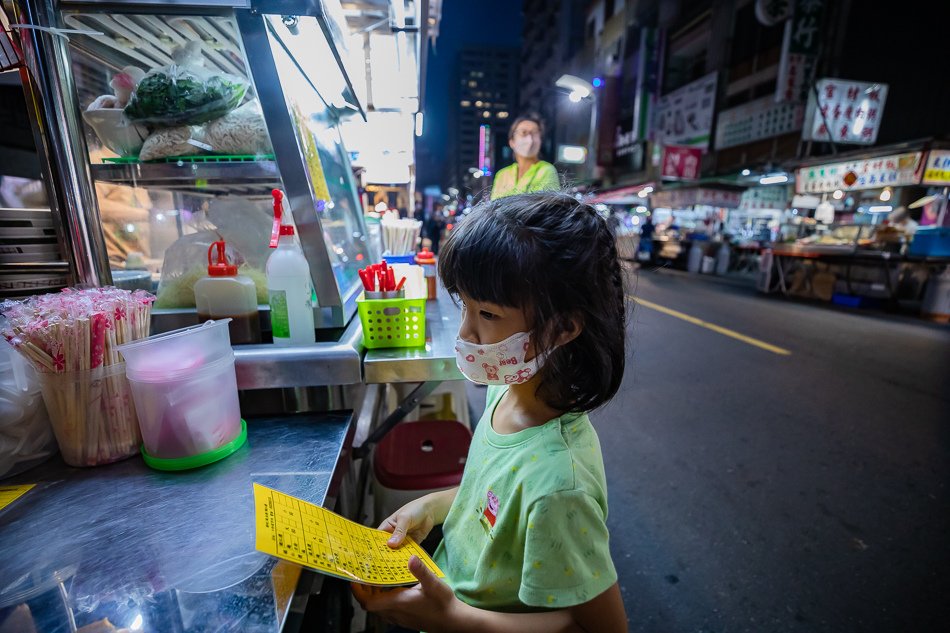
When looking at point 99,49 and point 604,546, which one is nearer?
point 604,546

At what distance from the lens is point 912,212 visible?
11922 millimetres

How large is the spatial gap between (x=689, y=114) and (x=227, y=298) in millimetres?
20594

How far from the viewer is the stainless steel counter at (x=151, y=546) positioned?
2.14ft

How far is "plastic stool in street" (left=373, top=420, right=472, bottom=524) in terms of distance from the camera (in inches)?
70.4

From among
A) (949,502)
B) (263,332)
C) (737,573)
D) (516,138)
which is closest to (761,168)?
(516,138)

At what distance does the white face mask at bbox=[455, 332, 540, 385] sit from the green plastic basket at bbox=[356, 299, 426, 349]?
410 mm

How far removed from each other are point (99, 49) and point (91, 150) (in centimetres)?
58

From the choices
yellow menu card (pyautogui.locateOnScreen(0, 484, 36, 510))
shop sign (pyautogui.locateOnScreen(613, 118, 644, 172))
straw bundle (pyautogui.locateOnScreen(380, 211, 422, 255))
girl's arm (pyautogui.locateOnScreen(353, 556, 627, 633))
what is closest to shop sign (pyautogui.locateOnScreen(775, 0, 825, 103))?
shop sign (pyautogui.locateOnScreen(613, 118, 644, 172))

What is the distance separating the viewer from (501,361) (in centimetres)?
98

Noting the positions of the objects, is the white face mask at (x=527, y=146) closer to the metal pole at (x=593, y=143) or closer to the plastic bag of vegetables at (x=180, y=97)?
the plastic bag of vegetables at (x=180, y=97)

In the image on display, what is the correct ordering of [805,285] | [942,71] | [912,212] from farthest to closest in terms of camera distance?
[912,212] < [942,71] < [805,285]

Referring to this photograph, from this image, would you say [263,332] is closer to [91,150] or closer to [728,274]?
[91,150]

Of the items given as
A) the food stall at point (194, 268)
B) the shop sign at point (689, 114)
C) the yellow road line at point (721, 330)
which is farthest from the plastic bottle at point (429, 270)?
the shop sign at point (689, 114)

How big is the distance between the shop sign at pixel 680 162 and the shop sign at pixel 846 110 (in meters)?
4.75
